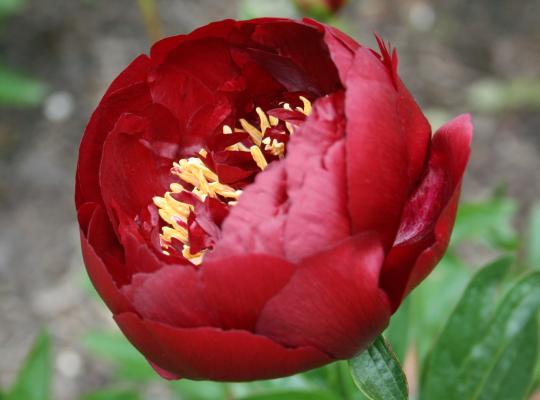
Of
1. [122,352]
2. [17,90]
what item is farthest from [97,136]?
[17,90]

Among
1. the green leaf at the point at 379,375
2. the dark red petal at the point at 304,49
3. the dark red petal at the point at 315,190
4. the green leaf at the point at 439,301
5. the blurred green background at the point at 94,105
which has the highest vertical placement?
the dark red petal at the point at 304,49

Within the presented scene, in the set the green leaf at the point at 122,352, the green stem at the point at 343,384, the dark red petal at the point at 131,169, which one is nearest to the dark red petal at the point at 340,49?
the dark red petal at the point at 131,169

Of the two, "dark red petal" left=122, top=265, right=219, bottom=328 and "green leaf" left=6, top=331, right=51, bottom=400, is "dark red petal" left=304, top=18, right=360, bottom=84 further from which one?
"green leaf" left=6, top=331, right=51, bottom=400

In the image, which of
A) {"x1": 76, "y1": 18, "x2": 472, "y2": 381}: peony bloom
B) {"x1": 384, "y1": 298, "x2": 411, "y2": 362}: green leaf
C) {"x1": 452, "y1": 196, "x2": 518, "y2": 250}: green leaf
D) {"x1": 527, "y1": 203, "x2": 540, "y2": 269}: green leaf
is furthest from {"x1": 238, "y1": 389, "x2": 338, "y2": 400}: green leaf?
{"x1": 527, "y1": 203, "x2": 540, "y2": 269}: green leaf

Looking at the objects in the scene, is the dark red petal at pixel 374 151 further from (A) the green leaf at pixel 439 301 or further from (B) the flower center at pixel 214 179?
(A) the green leaf at pixel 439 301

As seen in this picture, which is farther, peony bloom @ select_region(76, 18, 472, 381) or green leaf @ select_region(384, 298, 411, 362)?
green leaf @ select_region(384, 298, 411, 362)

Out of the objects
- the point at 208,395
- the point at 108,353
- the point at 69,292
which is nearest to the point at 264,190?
the point at 208,395

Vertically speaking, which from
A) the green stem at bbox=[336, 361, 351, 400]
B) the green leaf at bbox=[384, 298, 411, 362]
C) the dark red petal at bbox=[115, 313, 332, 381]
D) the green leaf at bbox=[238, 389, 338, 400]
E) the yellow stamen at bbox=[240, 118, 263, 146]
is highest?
the yellow stamen at bbox=[240, 118, 263, 146]
